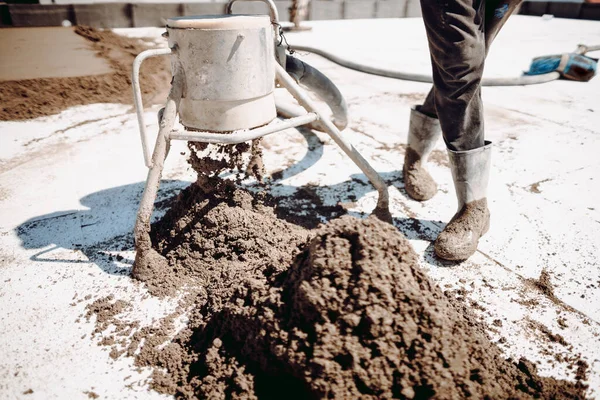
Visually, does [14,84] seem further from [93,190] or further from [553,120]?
[553,120]

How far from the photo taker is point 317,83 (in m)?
2.45

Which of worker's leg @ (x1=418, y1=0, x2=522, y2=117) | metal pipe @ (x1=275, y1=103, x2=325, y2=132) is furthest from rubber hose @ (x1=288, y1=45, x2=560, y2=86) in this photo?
worker's leg @ (x1=418, y1=0, x2=522, y2=117)

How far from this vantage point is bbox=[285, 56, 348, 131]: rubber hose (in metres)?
2.31

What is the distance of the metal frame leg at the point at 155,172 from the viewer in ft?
5.42

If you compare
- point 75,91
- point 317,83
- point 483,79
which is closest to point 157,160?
point 317,83

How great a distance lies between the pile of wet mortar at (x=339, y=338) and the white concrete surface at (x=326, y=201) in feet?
0.49

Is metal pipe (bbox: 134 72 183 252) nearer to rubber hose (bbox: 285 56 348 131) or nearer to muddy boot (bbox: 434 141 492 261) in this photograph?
rubber hose (bbox: 285 56 348 131)

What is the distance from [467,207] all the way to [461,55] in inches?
28.6

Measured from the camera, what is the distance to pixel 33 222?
221 cm

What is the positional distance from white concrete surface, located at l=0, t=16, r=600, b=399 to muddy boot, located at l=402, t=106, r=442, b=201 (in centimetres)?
9

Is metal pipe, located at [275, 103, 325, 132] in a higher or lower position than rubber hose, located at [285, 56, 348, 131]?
lower

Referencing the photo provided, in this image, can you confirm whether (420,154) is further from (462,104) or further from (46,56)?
(46,56)

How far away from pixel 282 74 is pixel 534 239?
152 centimetres

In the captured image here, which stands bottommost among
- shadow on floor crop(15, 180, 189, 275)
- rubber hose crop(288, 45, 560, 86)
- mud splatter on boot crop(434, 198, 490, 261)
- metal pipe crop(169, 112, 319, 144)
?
shadow on floor crop(15, 180, 189, 275)
